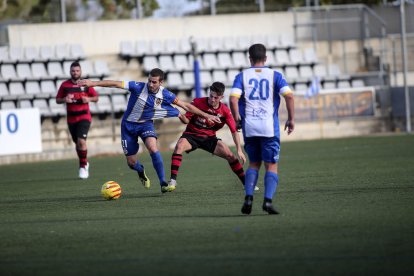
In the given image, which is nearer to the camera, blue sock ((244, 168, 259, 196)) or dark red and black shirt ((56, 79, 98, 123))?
blue sock ((244, 168, 259, 196))

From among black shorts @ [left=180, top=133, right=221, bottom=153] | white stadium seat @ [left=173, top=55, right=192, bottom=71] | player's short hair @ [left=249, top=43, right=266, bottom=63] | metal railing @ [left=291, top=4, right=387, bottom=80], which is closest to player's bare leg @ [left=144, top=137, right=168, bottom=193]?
black shorts @ [left=180, top=133, right=221, bottom=153]

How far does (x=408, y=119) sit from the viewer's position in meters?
31.7

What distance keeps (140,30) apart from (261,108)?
2497cm

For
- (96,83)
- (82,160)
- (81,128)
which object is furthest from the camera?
(81,128)

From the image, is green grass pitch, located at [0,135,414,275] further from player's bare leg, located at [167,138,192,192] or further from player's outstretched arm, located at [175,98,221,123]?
player's outstretched arm, located at [175,98,221,123]

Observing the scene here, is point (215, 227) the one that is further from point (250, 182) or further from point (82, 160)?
point (82, 160)

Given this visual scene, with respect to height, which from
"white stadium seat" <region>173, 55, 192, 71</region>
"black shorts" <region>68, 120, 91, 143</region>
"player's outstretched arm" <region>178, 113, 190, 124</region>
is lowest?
"black shorts" <region>68, 120, 91, 143</region>

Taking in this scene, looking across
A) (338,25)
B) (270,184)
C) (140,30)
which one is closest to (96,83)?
(270,184)

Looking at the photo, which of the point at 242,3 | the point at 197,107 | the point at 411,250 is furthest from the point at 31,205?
the point at 242,3

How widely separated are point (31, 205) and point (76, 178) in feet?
17.8

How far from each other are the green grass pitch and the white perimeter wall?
54.1 feet

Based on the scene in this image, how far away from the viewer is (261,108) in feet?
33.5

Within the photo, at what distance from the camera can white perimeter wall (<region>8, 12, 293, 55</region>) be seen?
33.0m

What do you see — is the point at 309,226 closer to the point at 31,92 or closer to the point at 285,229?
the point at 285,229
